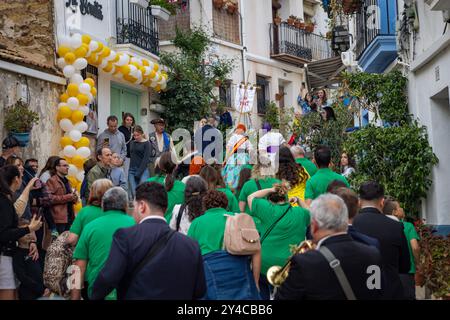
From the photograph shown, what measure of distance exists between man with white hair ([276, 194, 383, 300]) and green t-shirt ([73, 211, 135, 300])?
237 centimetres

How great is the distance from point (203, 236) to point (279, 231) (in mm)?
1179

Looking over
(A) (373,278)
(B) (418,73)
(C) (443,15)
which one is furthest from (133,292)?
(B) (418,73)

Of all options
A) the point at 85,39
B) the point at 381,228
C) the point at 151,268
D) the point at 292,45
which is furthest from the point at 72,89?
the point at 292,45

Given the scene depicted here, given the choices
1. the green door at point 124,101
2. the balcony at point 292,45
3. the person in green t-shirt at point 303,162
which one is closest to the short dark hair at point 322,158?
the person in green t-shirt at point 303,162

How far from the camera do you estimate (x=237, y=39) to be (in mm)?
27984

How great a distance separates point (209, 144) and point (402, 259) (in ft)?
31.0

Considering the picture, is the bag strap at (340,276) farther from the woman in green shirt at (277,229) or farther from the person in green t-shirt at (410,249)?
the woman in green shirt at (277,229)

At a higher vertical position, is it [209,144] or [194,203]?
[209,144]

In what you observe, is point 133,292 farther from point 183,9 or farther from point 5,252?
point 183,9

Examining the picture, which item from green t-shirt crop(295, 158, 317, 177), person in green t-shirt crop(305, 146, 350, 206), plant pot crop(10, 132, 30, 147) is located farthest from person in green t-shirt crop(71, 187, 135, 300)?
plant pot crop(10, 132, 30, 147)

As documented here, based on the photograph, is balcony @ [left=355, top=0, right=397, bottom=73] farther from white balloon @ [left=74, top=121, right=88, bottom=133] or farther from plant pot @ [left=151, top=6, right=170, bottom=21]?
plant pot @ [left=151, top=6, right=170, bottom=21]

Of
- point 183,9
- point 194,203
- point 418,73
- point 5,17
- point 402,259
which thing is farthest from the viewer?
point 183,9

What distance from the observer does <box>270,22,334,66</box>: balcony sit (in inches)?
1186

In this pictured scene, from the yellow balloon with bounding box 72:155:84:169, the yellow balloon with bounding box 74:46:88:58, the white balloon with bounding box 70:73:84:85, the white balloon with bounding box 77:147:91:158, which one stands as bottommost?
the yellow balloon with bounding box 72:155:84:169
